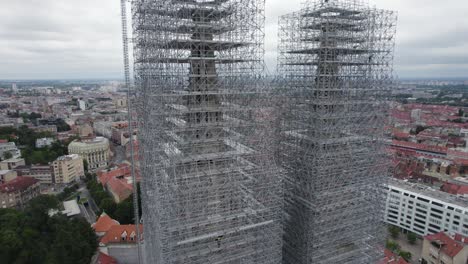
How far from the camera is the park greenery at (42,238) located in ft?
101

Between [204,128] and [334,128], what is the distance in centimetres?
883

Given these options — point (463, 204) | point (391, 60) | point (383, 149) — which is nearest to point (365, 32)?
point (391, 60)

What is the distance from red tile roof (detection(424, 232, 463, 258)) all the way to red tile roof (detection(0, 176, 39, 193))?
192 ft

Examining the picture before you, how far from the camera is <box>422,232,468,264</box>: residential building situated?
30.3 m

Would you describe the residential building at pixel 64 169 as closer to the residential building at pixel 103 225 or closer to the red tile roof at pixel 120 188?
the red tile roof at pixel 120 188

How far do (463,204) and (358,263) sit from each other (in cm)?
2240

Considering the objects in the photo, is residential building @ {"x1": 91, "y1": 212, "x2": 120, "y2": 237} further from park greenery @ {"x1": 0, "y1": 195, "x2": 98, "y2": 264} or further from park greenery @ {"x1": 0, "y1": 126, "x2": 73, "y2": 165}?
park greenery @ {"x1": 0, "y1": 126, "x2": 73, "y2": 165}

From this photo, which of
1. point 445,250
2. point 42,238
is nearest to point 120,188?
point 42,238

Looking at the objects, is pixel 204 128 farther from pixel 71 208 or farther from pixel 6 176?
pixel 6 176

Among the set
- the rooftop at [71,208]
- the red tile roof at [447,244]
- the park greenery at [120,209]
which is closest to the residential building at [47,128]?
the rooftop at [71,208]

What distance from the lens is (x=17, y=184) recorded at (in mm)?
51094

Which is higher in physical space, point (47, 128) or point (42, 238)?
point (47, 128)

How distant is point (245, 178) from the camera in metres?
19.4

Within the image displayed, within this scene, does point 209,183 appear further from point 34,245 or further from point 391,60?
point 34,245
